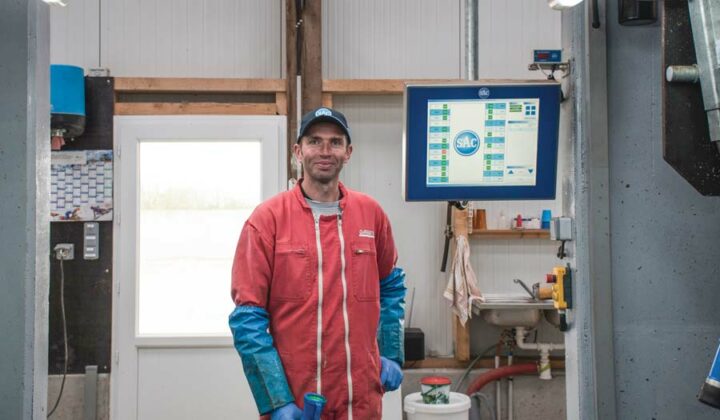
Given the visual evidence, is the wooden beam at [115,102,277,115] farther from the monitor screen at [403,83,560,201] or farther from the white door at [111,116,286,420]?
the monitor screen at [403,83,560,201]

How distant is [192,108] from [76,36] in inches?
40.5

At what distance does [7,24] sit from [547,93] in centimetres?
179

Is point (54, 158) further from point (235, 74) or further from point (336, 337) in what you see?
point (336, 337)

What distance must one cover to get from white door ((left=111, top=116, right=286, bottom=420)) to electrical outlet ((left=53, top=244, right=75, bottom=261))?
0.30 metres

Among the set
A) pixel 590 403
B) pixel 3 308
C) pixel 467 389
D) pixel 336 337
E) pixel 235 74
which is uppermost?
pixel 235 74

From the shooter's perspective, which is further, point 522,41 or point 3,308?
point 522,41

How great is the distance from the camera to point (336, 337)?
2125mm

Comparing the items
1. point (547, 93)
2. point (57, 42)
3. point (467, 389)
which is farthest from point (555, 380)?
point (57, 42)

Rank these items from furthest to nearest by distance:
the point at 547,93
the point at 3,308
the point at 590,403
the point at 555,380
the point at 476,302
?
the point at 555,380 → the point at 476,302 → the point at 547,93 → the point at 590,403 → the point at 3,308

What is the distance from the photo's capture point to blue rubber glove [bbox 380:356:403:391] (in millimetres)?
2291

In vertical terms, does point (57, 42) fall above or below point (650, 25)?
above

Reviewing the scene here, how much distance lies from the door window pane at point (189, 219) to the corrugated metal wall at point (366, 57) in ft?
2.05

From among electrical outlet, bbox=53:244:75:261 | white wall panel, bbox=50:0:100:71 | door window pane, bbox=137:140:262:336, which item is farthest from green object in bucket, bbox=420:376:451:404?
white wall panel, bbox=50:0:100:71

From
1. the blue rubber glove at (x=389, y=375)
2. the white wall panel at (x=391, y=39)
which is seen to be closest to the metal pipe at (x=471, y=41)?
the white wall panel at (x=391, y=39)
